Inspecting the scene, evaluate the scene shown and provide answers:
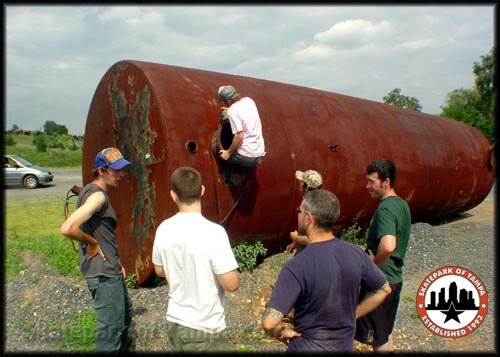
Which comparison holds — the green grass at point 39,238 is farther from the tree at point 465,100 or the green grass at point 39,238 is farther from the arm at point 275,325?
the tree at point 465,100

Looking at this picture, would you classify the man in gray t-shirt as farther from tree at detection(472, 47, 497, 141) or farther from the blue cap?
tree at detection(472, 47, 497, 141)

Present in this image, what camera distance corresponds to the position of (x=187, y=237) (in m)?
2.57

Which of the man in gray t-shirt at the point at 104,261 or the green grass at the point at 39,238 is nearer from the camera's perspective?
the man in gray t-shirt at the point at 104,261

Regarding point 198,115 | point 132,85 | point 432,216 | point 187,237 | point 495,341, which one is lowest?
point 495,341

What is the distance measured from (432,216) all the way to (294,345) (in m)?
7.78

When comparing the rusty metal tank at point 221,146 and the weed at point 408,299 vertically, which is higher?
the rusty metal tank at point 221,146

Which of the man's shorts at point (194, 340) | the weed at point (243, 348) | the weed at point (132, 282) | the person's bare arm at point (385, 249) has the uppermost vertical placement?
the person's bare arm at point (385, 249)

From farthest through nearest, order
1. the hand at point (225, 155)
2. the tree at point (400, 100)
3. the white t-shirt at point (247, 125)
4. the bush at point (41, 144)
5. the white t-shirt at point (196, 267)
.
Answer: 1. the tree at point (400, 100)
2. the bush at point (41, 144)
3. the hand at point (225, 155)
4. the white t-shirt at point (247, 125)
5. the white t-shirt at point (196, 267)

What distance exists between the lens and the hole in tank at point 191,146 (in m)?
4.70

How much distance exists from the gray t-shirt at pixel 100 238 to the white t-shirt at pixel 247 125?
1520 millimetres

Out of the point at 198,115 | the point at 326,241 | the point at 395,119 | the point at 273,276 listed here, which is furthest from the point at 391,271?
the point at 395,119

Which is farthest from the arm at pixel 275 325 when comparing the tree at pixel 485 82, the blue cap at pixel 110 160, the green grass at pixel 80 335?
the tree at pixel 485 82

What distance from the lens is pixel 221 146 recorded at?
15.6 feet

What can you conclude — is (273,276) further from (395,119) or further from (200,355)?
(395,119)
